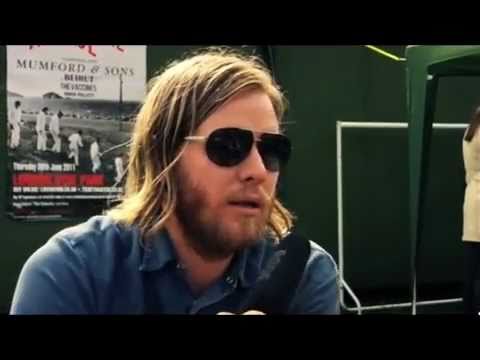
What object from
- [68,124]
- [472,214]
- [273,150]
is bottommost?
[472,214]

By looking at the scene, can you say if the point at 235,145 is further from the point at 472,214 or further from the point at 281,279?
the point at 472,214

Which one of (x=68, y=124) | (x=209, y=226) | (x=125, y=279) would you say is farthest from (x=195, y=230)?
(x=68, y=124)

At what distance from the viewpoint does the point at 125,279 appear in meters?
1.31

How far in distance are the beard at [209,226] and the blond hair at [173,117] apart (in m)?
0.03

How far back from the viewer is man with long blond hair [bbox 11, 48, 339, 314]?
1.29 m

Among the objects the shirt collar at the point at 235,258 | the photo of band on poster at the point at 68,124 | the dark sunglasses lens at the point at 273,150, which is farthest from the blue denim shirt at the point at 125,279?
the photo of band on poster at the point at 68,124

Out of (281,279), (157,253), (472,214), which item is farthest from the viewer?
(472,214)

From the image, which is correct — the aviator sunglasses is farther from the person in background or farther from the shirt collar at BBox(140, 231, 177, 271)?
the person in background

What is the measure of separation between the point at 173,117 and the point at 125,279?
1.30 ft
